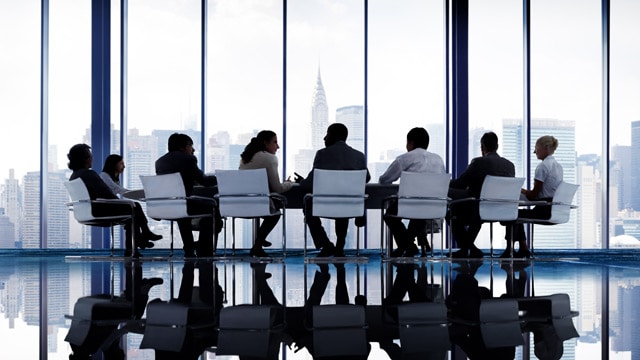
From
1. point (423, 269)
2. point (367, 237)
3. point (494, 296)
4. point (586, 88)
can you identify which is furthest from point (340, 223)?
point (586, 88)

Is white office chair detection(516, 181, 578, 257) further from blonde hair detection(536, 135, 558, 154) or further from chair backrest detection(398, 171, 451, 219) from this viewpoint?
chair backrest detection(398, 171, 451, 219)

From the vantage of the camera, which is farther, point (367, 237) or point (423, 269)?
point (367, 237)

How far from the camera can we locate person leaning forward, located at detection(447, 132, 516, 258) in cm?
671

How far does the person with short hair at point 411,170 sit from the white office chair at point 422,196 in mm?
252

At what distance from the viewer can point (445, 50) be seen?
9617mm

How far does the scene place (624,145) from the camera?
9539mm

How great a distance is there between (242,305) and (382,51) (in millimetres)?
6880

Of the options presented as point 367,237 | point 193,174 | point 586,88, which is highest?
point 586,88

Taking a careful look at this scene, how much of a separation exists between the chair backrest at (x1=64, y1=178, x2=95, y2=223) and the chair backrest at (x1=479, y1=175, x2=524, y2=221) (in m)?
3.39

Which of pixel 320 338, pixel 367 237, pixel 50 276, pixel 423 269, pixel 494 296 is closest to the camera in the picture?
pixel 320 338

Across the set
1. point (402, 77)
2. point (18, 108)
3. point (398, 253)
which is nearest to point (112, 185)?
point (18, 108)

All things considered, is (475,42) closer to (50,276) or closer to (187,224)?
(187,224)

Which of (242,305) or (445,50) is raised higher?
(445,50)

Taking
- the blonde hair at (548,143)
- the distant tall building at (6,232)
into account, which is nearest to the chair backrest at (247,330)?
the blonde hair at (548,143)
